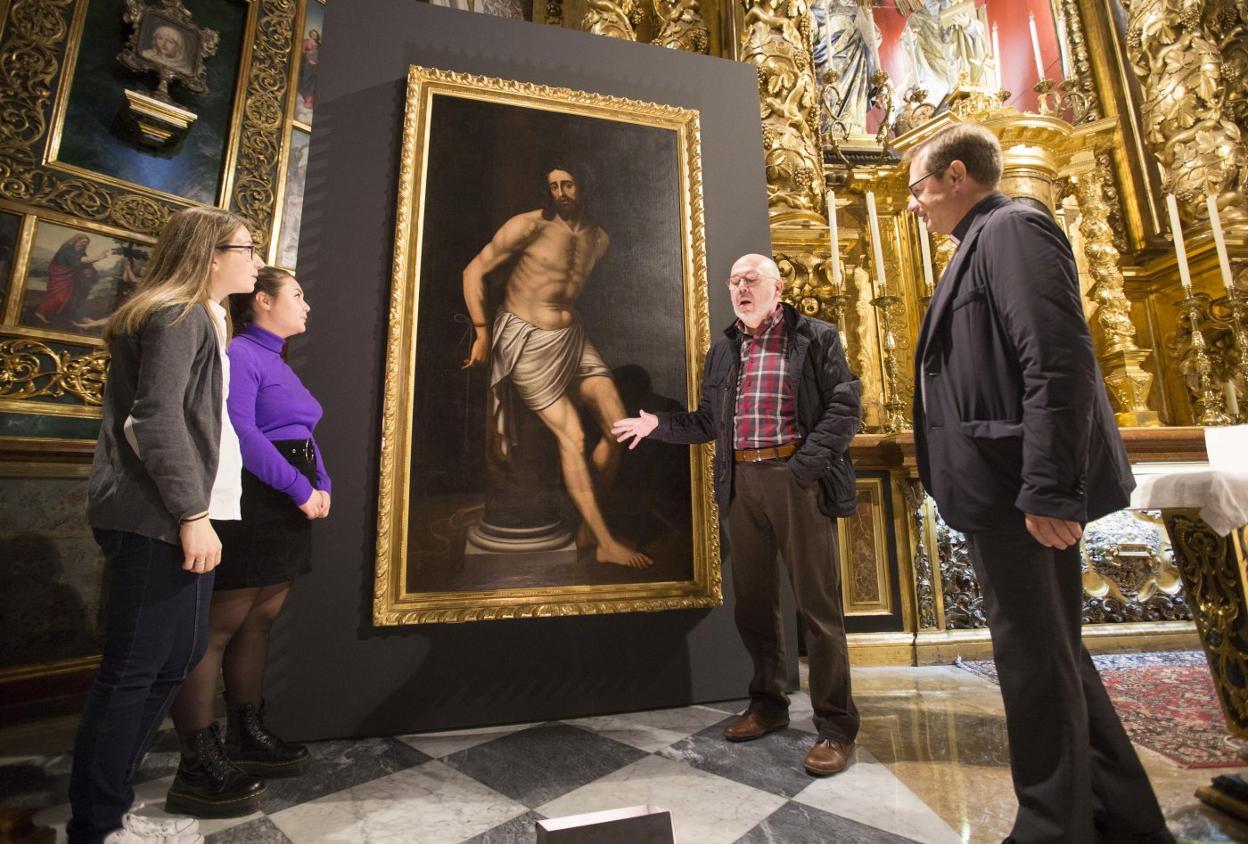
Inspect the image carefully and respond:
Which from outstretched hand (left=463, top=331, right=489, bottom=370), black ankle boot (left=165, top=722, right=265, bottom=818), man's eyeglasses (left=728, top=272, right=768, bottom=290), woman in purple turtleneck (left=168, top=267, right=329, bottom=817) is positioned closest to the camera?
black ankle boot (left=165, top=722, right=265, bottom=818)

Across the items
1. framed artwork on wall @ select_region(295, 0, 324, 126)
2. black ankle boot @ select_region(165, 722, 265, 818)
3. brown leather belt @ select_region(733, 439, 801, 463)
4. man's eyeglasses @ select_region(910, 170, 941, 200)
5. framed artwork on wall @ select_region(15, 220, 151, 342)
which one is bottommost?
black ankle boot @ select_region(165, 722, 265, 818)

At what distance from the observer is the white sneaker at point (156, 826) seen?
1.42 meters

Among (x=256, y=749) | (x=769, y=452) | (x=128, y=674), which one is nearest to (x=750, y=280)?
(x=769, y=452)

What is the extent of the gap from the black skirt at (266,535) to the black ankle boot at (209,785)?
446 millimetres

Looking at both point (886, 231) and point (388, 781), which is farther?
point (886, 231)

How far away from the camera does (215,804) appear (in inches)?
66.7

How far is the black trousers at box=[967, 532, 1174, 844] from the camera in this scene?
124 cm

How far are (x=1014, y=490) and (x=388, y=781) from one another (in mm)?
2023

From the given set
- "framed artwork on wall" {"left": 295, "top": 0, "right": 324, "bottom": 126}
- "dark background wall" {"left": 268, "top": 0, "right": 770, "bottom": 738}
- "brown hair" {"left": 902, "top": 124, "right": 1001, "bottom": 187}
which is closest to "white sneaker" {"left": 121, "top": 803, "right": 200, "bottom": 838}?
"dark background wall" {"left": 268, "top": 0, "right": 770, "bottom": 738}

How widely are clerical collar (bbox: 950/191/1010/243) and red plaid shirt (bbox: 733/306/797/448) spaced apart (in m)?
0.83

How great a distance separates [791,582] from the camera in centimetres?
Result: 232

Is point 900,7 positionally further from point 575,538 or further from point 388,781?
point 388,781

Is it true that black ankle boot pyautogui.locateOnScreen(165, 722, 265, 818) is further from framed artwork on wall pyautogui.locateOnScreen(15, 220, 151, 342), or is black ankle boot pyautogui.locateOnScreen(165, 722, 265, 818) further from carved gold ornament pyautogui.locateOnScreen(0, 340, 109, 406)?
framed artwork on wall pyautogui.locateOnScreen(15, 220, 151, 342)

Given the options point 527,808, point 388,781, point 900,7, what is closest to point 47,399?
point 388,781
